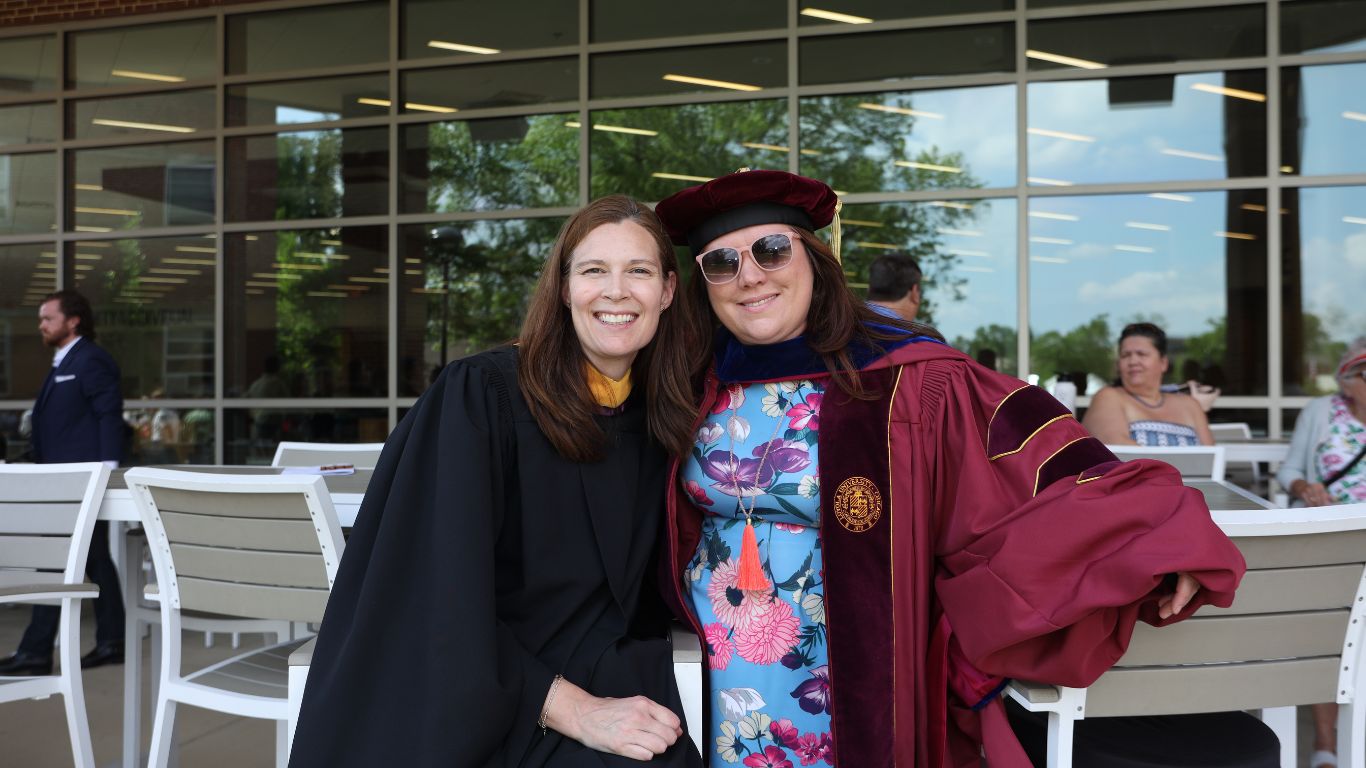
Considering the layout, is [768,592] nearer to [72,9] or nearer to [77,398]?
[77,398]

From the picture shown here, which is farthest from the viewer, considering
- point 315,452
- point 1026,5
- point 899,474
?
point 1026,5

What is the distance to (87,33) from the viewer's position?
26.5 ft

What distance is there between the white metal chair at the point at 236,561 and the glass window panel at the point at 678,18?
17.8 ft

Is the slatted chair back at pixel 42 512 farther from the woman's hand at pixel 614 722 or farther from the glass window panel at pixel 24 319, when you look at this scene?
the glass window panel at pixel 24 319

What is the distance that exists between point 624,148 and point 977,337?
2.89 m

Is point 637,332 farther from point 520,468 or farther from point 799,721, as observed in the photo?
point 799,721

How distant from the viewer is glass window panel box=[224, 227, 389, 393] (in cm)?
762

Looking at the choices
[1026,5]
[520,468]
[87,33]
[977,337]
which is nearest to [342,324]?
[87,33]

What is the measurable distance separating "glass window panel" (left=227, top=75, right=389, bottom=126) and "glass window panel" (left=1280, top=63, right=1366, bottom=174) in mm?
6376

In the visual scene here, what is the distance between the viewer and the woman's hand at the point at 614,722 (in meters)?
1.73

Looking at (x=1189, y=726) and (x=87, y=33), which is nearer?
(x=1189, y=726)

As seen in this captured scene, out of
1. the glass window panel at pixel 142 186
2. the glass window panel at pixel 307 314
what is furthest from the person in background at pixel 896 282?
the glass window panel at pixel 142 186

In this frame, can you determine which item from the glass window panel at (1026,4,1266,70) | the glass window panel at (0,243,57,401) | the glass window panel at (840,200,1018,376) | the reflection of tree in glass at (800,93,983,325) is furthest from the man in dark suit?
the glass window panel at (1026,4,1266,70)

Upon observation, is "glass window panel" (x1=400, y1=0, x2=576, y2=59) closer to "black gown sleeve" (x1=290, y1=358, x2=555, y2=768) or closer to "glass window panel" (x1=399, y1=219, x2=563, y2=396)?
"glass window panel" (x1=399, y1=219, x2=563, y2=396)
